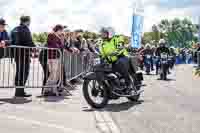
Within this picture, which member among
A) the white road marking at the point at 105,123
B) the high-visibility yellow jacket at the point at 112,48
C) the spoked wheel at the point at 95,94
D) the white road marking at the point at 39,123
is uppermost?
the high-visibility yellow jacket at the point at 112,48

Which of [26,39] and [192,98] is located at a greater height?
[26,39]

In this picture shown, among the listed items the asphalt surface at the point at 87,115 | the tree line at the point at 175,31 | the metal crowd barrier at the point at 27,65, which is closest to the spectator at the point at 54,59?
the metal crowd barrier at the point at 27,65

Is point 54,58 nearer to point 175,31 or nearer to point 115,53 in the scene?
point 115,53

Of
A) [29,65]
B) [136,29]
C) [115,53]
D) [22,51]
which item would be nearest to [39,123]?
[115,53]

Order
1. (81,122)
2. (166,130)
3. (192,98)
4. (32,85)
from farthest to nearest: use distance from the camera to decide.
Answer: (192,98), (32,85), (81,122), (166,130)

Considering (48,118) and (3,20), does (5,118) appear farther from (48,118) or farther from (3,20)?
(3,20)

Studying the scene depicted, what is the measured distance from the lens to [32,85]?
1246 centimetres

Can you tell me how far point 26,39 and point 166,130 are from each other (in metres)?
4.82

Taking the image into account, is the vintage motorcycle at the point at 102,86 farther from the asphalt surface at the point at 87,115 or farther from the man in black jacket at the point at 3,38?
the man in black jacket at the point at 3,38

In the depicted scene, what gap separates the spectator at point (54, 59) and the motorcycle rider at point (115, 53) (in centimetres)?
143

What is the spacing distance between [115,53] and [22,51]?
2201 millimetres

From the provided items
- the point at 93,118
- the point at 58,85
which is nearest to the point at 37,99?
the point at 58,85

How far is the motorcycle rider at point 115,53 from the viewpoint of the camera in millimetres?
11320

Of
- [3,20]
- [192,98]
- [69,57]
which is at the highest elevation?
[3,20]
